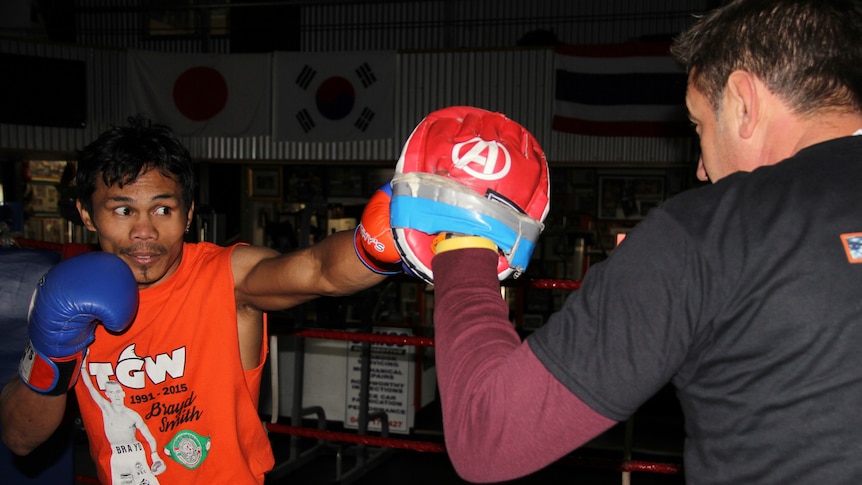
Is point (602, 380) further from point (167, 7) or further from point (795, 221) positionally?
point (167, 7)

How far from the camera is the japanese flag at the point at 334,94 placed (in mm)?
6285

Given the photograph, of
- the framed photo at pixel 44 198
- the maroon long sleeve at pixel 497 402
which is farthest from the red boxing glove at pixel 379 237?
the framed photo at pixel 44 198

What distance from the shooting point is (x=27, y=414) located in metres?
1.47

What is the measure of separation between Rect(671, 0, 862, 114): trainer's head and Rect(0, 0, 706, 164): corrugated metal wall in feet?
17.7

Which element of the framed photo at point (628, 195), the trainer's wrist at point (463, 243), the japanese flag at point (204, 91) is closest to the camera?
Answer: the trainer's wrist at point (463, 243)

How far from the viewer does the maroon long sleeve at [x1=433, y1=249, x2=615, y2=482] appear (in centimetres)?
67

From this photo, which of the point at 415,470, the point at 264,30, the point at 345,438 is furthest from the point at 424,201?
the point at 264,30

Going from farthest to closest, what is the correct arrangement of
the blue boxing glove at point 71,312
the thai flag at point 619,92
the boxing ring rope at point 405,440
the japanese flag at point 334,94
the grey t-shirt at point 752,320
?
the japanese flag at point 334,94
the thai flag at point 619,92
the boxing ring rope at point 405,440
the blue boxing glove at point 71,312
the grey t-shirt at point 752,320

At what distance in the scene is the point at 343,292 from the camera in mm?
1426

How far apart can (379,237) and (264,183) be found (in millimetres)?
6725

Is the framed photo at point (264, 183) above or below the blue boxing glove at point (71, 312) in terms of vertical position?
above

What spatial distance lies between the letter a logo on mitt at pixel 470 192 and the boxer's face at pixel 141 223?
2.76 feet

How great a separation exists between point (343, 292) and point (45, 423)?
71 centimetres

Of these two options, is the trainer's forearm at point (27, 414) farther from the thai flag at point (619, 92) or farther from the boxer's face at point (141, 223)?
the thai flag at point (619, 92)
